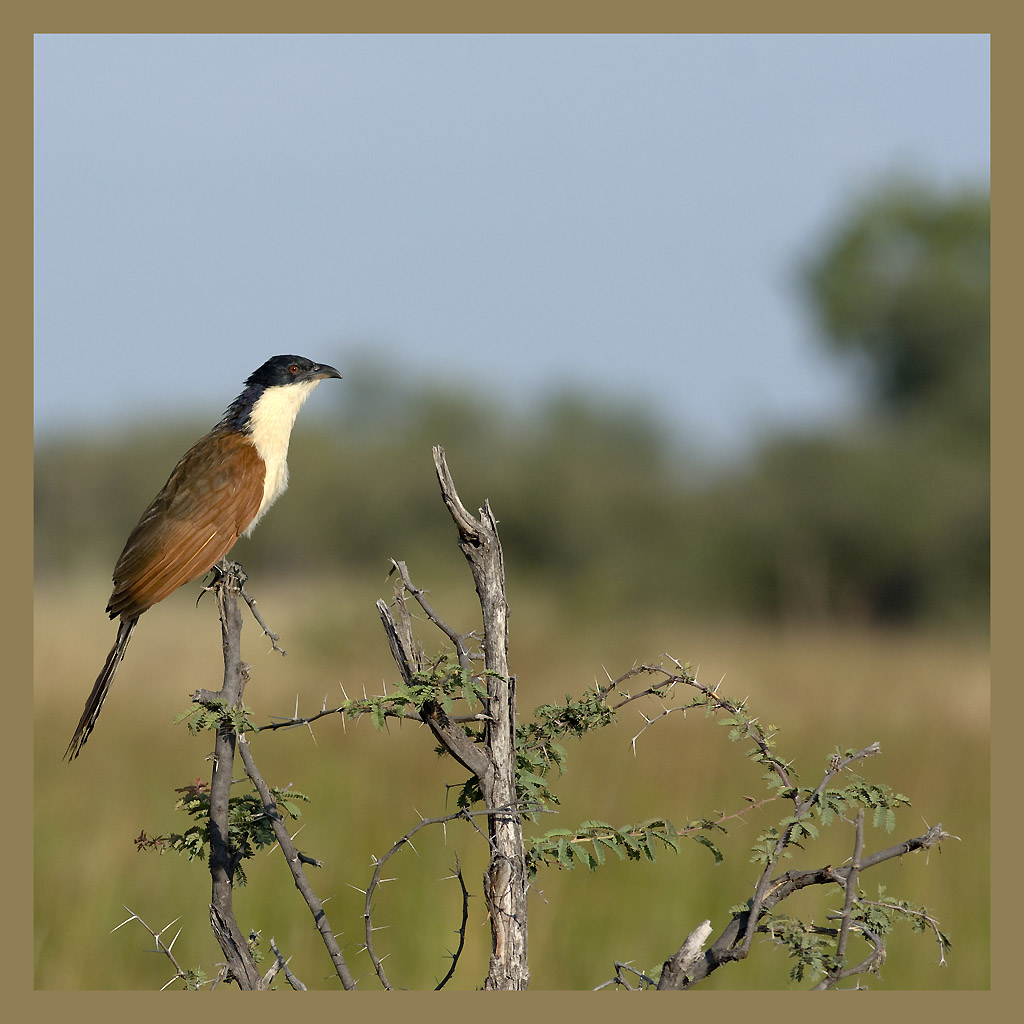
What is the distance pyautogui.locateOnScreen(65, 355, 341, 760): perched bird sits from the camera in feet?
13.1

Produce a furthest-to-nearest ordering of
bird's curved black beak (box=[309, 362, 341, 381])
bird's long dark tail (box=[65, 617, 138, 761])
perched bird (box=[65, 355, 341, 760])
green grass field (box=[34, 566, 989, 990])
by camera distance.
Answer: green grass field (box=[34, 566, 989, 990]), bird's curved black beak (box=[309, 362, 341, 381]), perched bird (box=[65, 355, 341, 760]), bird's long dark tail (box=[65, 617, 138, 761])

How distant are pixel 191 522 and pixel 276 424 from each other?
2.57 ft

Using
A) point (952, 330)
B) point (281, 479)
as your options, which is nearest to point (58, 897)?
point (281, 479)

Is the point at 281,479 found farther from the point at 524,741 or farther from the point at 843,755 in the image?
the point at 843,755

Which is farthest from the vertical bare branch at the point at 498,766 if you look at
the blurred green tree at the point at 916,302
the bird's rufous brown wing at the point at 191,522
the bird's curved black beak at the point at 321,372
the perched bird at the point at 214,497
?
the blurred green tree at the point at 916,302

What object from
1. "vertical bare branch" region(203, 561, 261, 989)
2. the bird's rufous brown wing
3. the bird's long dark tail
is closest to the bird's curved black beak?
the bird's rufous brown wing

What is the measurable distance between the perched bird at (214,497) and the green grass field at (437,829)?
803 mm

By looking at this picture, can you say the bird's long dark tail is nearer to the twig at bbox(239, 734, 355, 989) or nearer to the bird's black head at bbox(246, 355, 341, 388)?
the twig at bbox(239, 734, 355, 989)

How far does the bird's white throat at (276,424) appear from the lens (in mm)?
4781

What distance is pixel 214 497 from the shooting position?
4.35 m

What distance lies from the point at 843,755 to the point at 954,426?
3707 centimetres

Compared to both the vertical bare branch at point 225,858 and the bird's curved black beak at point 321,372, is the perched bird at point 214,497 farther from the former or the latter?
the vertical bare branch at point 225,858

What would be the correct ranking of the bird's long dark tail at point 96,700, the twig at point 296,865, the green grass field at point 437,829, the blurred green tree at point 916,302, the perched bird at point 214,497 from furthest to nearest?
the blurred green tree at point 916,302, the green grass field at point 437,829, the perched bird at point 214,497, the bird's long dark tail at point 96,700, the twig at point 296,865

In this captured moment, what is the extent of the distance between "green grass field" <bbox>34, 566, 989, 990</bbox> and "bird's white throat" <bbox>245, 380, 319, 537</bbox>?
1.37 m
